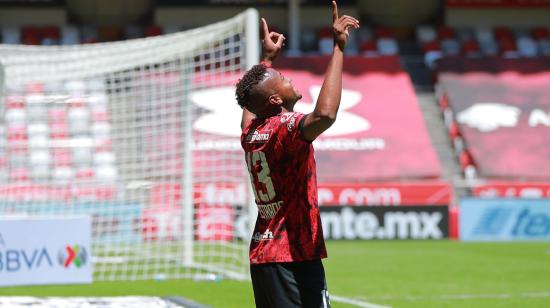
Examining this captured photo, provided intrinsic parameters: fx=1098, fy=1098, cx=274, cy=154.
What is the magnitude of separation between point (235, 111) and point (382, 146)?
12.6 ft

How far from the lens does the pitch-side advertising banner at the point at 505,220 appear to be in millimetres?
21391

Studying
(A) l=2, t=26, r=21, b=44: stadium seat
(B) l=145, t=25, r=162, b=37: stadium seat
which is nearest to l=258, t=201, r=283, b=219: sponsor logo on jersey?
(B) l=145, t=25, r=162, b=37: stadium seat

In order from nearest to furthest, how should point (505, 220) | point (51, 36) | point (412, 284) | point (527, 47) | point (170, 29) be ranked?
point (412, 284) < point (505, 220) < point (51, 36) < point (170, 29) < point (527, 47)

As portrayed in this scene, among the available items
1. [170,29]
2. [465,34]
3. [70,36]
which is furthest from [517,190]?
[70,36]

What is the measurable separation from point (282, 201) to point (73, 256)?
23.1 feet

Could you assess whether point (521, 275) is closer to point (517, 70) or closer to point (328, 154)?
point (328, 154)

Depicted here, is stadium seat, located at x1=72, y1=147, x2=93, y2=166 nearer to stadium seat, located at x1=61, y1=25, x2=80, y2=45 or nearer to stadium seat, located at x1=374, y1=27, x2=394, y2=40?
stadium seat, located at x1=61, y1=25, x2=80, y2=45

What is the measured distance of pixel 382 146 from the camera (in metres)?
27.7

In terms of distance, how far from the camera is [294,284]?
4691 millimetres

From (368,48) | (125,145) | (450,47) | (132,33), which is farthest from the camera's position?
(450,47)

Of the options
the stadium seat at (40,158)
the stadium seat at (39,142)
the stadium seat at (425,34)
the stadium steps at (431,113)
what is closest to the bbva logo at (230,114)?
the stadium steps at (431,113)

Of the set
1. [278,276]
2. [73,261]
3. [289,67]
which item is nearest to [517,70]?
[289,67]

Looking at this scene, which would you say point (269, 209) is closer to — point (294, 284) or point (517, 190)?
point (294, 284)

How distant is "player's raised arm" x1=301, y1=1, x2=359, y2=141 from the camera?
4410mm
